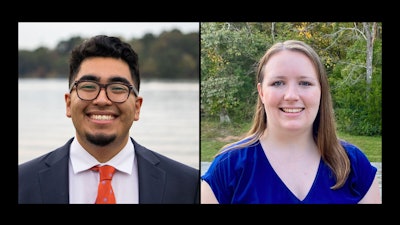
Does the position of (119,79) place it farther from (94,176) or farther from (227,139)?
(227,139)

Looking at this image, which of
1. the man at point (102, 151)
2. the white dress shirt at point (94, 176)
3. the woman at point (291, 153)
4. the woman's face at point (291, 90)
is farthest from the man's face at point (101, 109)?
the woman's face at point (291, 90)

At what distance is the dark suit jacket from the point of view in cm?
427

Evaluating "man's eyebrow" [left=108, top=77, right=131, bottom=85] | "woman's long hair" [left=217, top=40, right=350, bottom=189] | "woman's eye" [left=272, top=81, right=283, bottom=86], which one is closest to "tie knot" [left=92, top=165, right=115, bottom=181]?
"man's eyebrow" [left=108, top=77, right=131, bottom=85]

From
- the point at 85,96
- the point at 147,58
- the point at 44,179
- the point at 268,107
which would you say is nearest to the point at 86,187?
the point at 44,179

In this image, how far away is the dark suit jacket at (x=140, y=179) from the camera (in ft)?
14.0

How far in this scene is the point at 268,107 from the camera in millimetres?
4516

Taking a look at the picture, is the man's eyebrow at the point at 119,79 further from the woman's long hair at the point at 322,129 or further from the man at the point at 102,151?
the woman's long hair at the point at 322,129

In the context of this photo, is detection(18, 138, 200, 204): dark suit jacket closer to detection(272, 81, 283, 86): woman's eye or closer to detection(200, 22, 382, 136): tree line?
detection(200, 22, 382, 136): tree line

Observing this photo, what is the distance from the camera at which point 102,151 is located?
4.33m

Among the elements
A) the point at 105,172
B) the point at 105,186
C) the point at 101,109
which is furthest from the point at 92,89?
the point at 105,186

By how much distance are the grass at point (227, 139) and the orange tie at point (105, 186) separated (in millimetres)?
774

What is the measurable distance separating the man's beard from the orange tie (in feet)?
0.60

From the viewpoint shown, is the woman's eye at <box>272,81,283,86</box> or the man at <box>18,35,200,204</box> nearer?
the man at <box>18,35,200,204</box>
